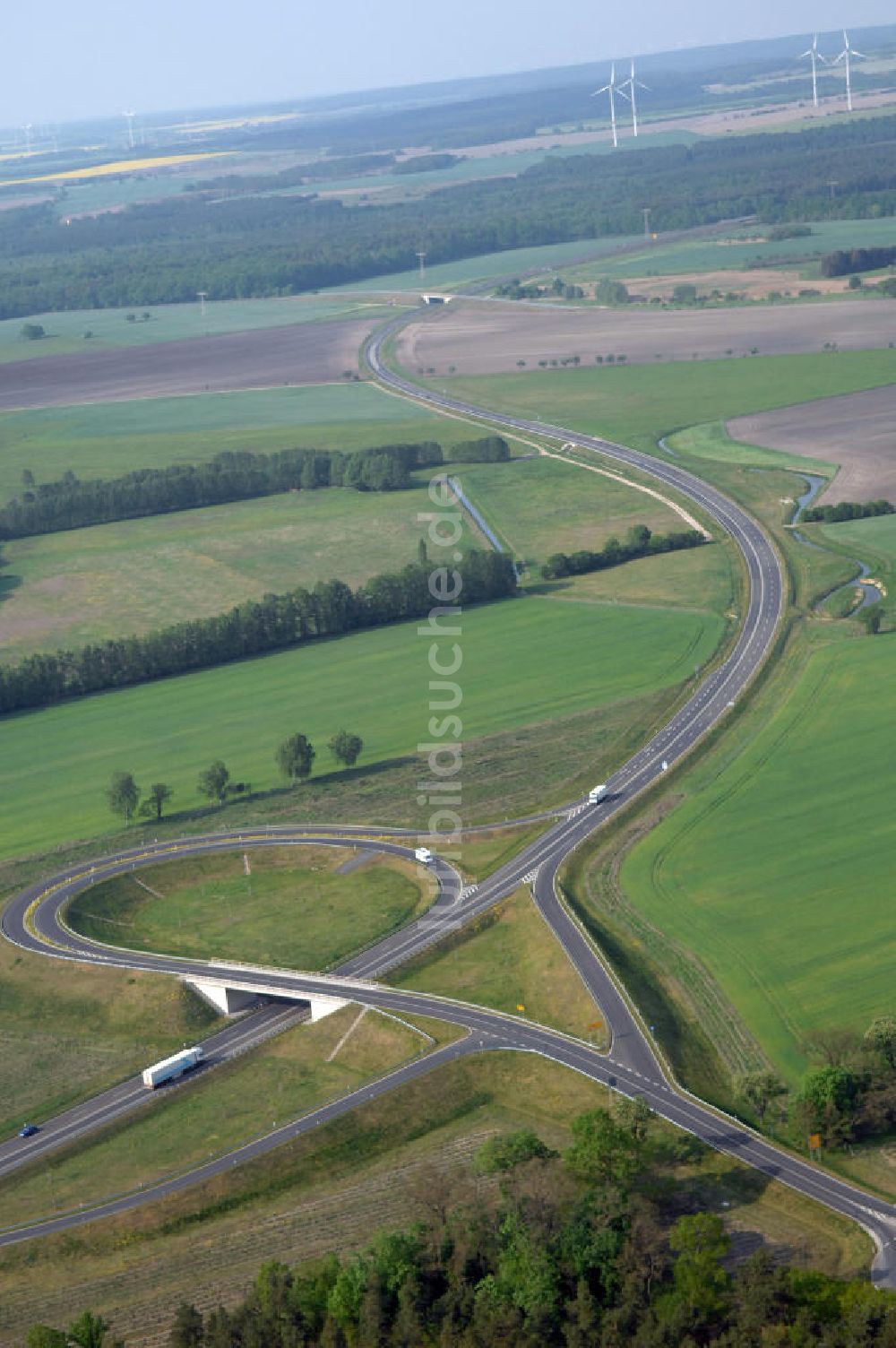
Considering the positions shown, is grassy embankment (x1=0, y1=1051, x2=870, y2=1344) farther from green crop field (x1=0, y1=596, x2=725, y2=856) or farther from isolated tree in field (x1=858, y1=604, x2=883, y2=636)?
isolated tree in field (x1=858, y1=604, x2=883, y2=636)

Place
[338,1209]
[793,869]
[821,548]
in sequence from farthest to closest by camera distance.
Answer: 1. [821,548]
2. [793,869]
3. [338,1209]

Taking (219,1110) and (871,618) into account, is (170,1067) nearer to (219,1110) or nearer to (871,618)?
(219,1110)

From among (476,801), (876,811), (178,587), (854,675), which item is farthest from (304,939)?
(178,587)

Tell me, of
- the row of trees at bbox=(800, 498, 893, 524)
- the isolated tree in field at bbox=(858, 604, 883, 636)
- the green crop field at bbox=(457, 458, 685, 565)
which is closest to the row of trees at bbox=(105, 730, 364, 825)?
the isolated tree in field at bbox=(858, 604, 883, 636)

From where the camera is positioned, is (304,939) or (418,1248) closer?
(418,1248)

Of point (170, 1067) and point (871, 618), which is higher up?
point (871, 618)

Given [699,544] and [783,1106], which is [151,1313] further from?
[699,544]

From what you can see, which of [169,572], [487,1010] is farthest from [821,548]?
[487,1010]
